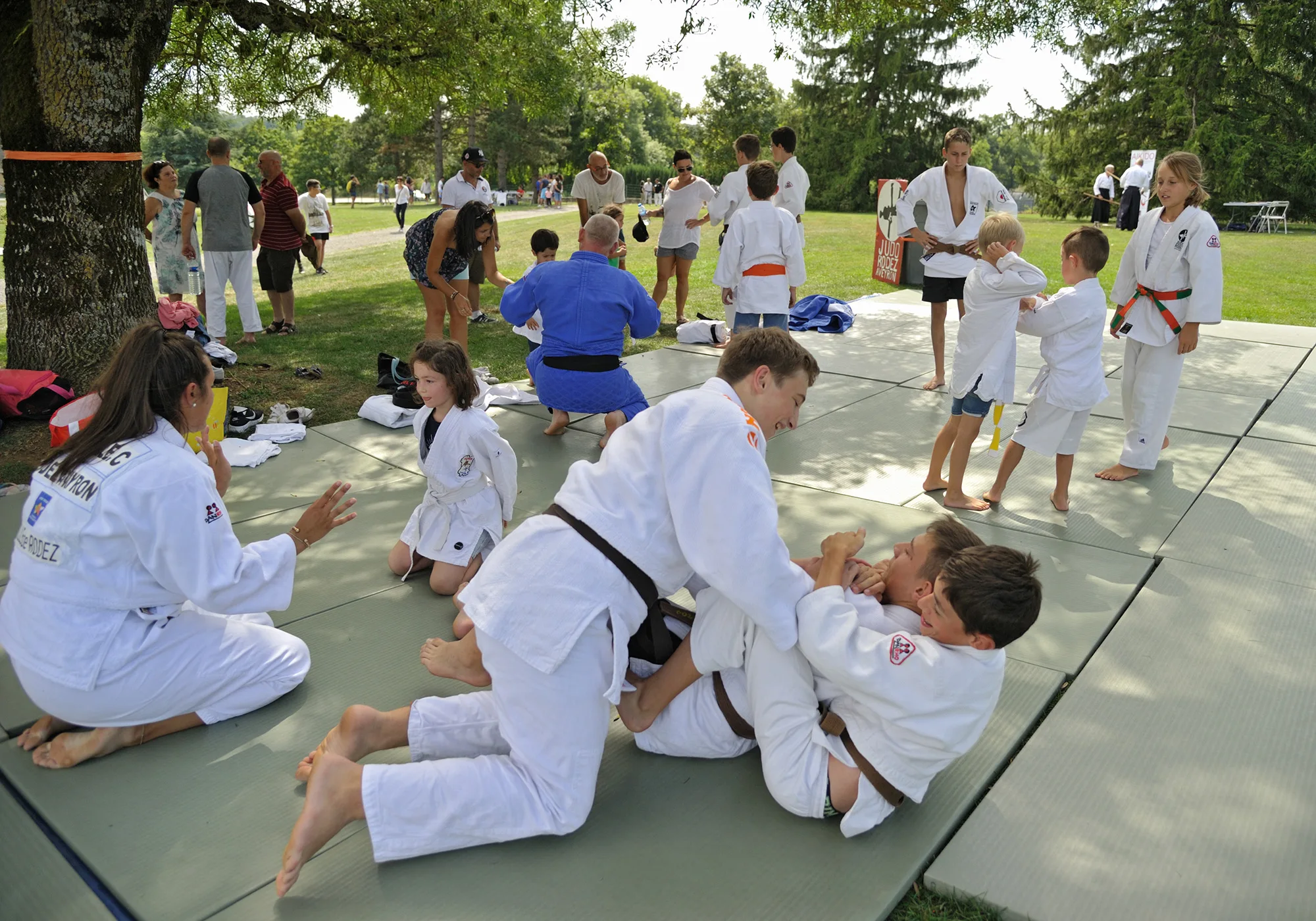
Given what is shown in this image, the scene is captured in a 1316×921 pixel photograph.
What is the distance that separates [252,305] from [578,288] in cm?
534

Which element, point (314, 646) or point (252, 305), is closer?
point (314, 646)

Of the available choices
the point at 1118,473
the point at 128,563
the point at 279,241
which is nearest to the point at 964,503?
the point at 1118,473

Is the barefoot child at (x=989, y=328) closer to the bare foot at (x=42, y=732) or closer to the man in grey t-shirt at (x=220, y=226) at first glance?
the bare foot at (x=42, y=732)

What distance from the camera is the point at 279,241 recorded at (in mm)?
10070

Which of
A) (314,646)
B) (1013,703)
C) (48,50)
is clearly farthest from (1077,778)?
(48,50)

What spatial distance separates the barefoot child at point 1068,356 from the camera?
474cm

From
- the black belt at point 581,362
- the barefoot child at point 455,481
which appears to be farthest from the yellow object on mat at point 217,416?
the black belt at point 581,362

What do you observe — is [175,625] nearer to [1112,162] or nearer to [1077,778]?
[1077,778]

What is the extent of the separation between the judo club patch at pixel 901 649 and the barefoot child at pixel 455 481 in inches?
85.5

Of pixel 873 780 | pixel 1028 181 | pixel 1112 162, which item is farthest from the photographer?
pixel 1028 181

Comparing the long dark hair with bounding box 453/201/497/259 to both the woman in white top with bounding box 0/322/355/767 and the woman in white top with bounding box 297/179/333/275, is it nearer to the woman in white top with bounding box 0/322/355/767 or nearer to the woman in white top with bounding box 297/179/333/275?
the woman in white top with bounding box 0/322/355/767

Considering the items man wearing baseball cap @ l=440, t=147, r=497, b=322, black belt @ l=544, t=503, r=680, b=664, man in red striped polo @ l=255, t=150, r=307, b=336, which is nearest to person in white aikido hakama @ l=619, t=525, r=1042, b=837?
black belt @ l=544, t=503, r=680, b=664

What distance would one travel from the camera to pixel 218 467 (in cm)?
381

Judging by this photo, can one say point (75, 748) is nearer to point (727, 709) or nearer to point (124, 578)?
point (124, 578)
